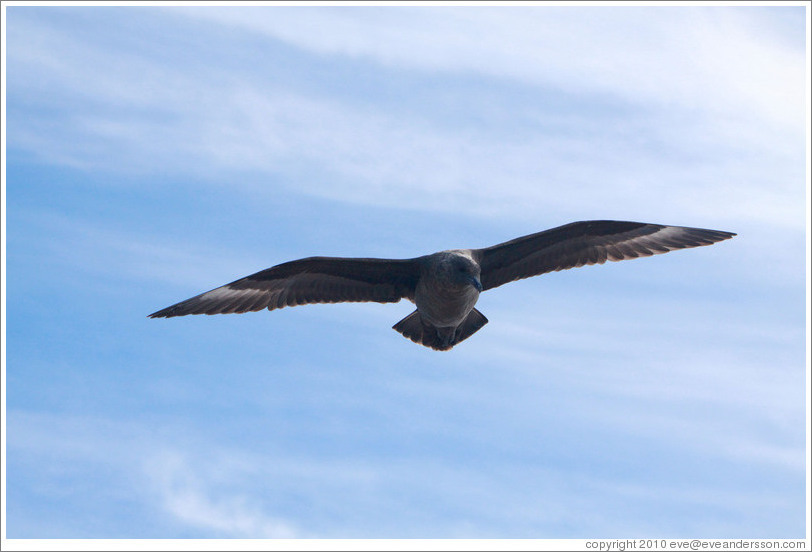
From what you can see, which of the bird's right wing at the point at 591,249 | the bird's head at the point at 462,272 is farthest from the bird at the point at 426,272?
the bird's head at the point at 462,272

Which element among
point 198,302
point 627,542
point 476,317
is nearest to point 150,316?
point 198,302

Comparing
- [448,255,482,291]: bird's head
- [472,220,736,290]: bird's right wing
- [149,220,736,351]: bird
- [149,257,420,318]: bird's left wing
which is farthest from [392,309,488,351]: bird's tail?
[448,255,482,291]: bird's head

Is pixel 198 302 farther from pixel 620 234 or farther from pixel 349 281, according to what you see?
pixel 620 234

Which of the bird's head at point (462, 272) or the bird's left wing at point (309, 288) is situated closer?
the bird's head at point (462, 272)

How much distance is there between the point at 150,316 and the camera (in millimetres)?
9859

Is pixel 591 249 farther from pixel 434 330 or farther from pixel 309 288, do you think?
pixel 309 288

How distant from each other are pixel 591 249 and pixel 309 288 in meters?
3.22

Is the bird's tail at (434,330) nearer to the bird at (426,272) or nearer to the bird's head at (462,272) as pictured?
the bird at (426,272)

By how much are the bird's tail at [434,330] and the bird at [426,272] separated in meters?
0.01

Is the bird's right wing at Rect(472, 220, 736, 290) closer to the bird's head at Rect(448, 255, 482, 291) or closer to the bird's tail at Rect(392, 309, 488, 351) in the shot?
the bird's tail at Rect(392, 309, 488, 351)

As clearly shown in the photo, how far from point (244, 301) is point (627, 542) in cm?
487

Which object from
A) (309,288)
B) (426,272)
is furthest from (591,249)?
(309,288)

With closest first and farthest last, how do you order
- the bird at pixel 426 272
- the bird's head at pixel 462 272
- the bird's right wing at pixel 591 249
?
the bird's head at pixel 462 272 < the bird at pixel 426 272 < the bird's right wing at pixel 591 249

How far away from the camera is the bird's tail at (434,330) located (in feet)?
32.8
